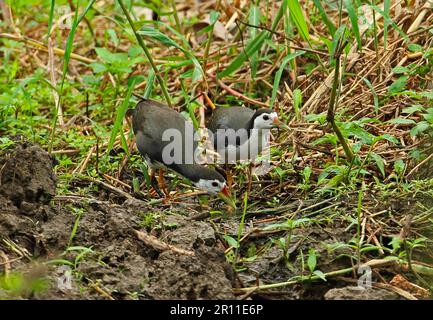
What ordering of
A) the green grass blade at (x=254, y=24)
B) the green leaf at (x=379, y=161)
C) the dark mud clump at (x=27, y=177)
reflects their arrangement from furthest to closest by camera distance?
1. the green grass blade at (x=254, y=24)
2. the green leaf at (x=379, y=161)
3. the dark mud clump at (x=27, y=177)

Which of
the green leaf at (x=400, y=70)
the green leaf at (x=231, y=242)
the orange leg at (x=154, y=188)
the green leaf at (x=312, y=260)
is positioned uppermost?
the green leaf at (x=400, y=70)

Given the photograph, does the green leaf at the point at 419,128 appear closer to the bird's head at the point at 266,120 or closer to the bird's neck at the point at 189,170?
the bird's head at the point at 266,120

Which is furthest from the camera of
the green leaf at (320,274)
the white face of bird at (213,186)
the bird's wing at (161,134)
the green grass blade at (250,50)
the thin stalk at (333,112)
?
the green grass blade at (250,50)

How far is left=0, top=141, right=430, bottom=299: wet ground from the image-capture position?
171 inches

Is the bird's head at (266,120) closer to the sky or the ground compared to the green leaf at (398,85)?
closer to the ground

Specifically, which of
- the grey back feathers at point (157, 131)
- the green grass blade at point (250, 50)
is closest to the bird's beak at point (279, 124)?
the grey back feathers at point (157, 131)

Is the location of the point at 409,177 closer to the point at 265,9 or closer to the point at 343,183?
the point at 343,183

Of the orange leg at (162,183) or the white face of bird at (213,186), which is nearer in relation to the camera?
the white face of bird at (213,186)

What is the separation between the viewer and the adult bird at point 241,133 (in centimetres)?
601

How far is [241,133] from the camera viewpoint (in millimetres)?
6074

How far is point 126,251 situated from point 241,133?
1.60m

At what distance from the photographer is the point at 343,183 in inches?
217

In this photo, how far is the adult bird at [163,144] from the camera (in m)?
5.74

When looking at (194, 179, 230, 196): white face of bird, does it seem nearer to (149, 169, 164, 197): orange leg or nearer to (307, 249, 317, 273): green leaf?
(149, 169, 164, 197): orange leg
